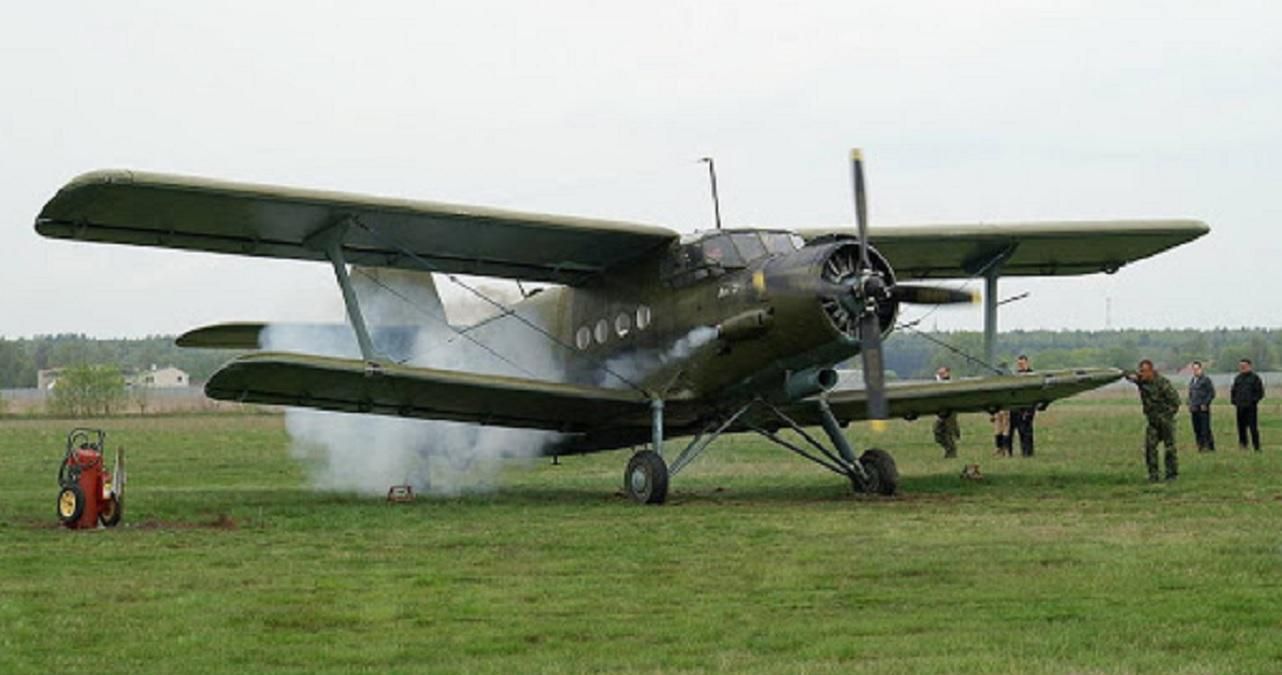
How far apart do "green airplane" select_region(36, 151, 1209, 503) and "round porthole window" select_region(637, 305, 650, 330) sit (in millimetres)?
41

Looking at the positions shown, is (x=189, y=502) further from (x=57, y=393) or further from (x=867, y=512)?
(x=57, y=393)

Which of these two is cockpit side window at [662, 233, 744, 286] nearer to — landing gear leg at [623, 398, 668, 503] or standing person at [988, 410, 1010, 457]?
landing gear leg at [623, 398, 668, 503]

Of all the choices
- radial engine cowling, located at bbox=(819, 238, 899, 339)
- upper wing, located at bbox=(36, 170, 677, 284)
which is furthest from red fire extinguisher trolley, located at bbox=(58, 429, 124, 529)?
radial engine cowling, located at bbox=(819, 238, 899, 339)

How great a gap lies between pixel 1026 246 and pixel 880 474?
14.4 feet

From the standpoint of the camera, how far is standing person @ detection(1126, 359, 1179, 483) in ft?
72.6

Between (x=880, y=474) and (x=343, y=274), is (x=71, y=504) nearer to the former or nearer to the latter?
(x=343, y=274)

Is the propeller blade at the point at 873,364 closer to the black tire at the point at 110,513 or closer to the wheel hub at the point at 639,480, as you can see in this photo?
the wheel hub at the point at 639,480

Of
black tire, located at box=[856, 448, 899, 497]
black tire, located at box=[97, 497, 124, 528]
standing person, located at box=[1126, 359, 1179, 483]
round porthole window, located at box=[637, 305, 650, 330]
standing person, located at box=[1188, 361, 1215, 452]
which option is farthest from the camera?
standing person, located at box=[1188, 361, 1215, 452]

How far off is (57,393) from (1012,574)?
83.5 m

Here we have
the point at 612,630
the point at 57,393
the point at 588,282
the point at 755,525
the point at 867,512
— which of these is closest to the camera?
the point at 612,630

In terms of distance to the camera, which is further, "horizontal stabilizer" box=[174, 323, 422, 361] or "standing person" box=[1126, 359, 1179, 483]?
"horizontal stabilizer" box=[174, 323, 422, 361]

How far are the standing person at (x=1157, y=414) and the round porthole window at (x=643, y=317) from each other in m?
5.99

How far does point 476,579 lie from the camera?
1259 cm

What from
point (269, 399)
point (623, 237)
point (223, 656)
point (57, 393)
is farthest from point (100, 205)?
point (57, 393)
